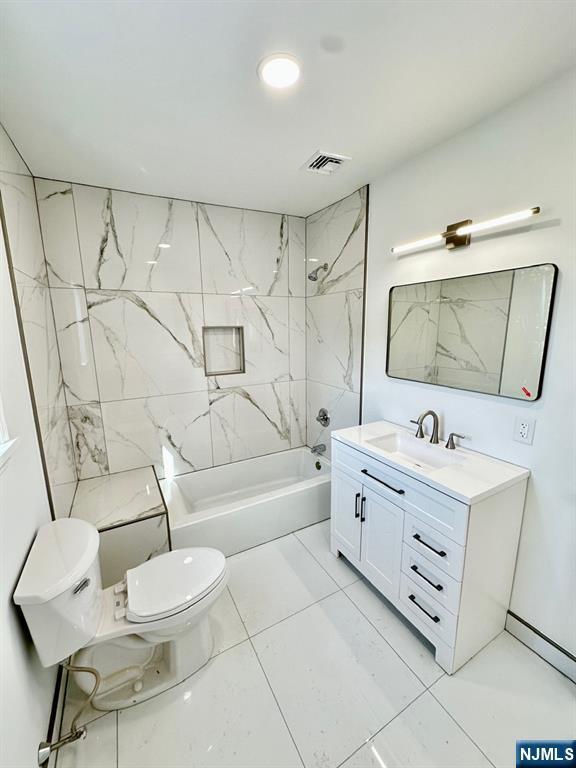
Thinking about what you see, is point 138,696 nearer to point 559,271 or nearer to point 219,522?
point 219,522

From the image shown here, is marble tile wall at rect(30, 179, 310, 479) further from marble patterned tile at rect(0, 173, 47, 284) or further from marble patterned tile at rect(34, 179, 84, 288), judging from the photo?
marble patterned tile at rect(0, 173, 47, 284)

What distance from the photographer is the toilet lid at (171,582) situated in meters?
1.30

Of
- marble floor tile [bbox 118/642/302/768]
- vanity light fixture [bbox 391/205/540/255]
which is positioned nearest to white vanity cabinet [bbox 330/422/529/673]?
marble floor tile [bbox 118/642/302/768]

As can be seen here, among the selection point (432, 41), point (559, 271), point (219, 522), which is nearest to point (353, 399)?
point (219, 522)

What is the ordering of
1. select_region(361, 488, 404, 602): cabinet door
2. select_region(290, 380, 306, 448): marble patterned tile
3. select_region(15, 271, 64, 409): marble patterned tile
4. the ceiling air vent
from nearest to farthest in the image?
select_region(15, 271, 64, 409): marble patterned tile < select_region(361, 488, 404, 602): cabinet door < the ceiling air vent < select_region(290, 380, 306, 448): marble patterned tile

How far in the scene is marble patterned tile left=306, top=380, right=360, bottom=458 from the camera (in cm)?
255

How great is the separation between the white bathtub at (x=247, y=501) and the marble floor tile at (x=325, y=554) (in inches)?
2.5

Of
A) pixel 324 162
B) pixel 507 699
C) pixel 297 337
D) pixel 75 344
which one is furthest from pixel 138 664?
pixel 324 162

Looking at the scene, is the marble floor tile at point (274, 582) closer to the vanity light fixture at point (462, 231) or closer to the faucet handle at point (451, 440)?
the faucet handle at point (451, 440)

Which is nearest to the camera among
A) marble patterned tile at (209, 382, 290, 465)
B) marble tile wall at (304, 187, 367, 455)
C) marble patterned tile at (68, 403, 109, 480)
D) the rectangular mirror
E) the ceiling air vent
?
the rectangular mirror

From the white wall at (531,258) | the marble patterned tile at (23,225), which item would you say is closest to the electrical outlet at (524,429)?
the white wall at (531,258)

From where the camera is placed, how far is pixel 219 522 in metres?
2.10

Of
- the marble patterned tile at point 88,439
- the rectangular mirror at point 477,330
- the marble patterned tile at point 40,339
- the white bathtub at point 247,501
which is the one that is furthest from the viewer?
the marble patterned tile at point 88,439

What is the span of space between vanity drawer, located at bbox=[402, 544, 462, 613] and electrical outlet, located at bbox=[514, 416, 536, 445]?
2.29 ft
